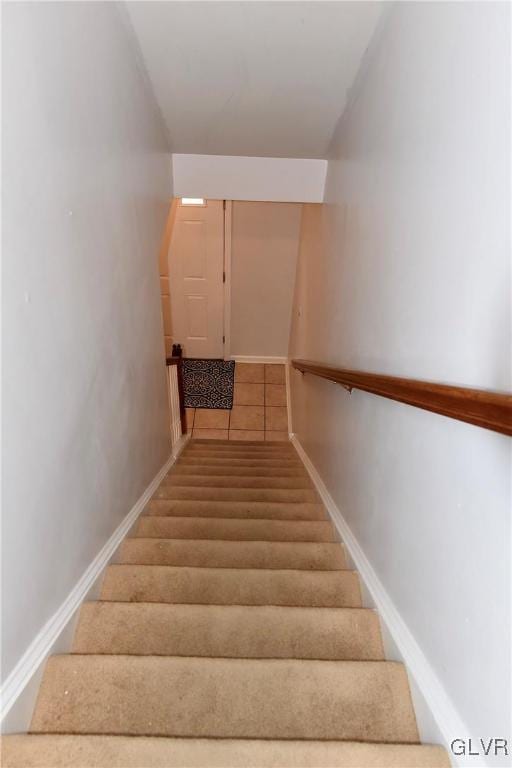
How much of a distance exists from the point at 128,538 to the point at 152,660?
0.78 meters

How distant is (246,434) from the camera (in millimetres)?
5129

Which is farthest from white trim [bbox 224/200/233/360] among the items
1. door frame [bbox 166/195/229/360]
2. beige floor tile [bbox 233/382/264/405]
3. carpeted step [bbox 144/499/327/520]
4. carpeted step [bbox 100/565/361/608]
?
carpeted step [bbox 100/565/361/608]

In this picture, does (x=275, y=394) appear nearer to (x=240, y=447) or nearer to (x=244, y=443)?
(x=244, y=443)

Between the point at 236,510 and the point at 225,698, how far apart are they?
1.21 metres

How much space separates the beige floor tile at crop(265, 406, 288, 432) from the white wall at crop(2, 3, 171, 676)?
127 inches

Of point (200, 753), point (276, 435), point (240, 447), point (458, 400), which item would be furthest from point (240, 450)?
point (458, 400)

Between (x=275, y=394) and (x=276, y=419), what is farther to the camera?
(x=275, y=394)

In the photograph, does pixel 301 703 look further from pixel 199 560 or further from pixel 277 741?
pixel 199 560

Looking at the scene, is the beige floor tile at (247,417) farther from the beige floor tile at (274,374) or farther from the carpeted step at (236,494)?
the carpeted step at (236,494)

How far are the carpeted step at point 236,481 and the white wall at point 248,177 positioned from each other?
2.04 metres

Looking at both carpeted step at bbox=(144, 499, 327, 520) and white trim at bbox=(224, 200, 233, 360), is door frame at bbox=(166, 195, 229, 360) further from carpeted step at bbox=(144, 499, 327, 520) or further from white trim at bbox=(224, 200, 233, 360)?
carpeted step at bbox=(144, 499, 327, 520)

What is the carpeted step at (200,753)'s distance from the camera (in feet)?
3.10

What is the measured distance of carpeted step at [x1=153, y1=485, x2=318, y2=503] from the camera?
2.65 m

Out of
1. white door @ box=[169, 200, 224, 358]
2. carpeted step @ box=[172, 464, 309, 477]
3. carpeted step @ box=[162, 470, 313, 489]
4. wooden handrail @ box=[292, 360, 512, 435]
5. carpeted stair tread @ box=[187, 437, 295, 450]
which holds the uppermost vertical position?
white door @ box=[169, 200, 224, 358]
